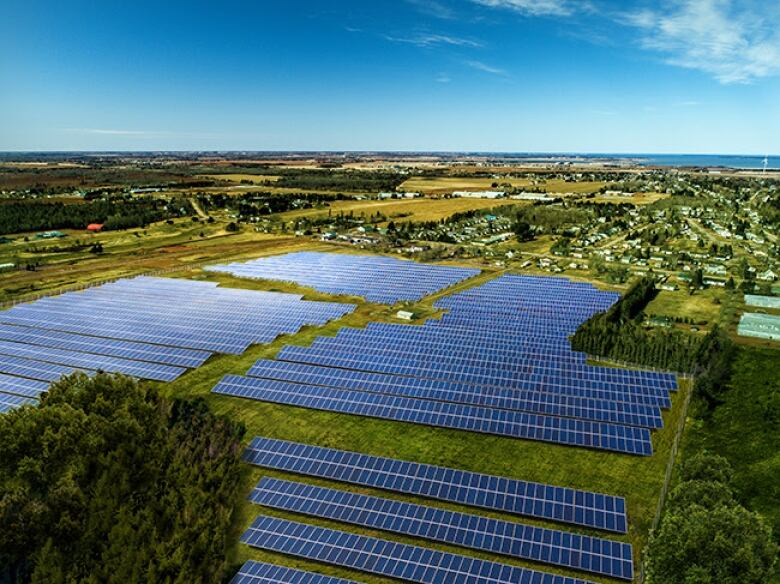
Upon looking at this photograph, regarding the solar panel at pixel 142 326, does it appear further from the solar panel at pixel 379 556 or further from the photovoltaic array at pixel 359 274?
the solar panel at pixel 379 556

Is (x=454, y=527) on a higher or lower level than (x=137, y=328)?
lower

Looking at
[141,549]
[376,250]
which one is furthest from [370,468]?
[376,250]

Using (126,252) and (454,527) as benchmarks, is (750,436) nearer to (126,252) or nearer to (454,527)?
(454,527)

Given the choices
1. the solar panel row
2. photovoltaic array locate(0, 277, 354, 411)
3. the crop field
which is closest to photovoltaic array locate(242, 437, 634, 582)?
the solar panel row

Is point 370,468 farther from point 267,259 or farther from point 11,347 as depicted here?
point 267,259

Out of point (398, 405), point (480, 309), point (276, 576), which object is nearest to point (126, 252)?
point (480, 309)
